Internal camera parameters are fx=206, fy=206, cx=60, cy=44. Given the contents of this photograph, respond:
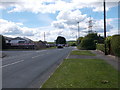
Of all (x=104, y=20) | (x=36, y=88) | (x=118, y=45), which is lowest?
(x=36, y=88)

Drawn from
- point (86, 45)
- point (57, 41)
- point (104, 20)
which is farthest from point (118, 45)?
point (57, 41)

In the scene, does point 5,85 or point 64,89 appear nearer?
point 64,89

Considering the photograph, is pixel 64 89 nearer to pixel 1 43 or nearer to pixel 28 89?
pixel 28 89

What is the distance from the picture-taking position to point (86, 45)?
198 feet

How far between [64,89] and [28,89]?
1.52 metres

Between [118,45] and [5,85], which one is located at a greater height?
[118,45]

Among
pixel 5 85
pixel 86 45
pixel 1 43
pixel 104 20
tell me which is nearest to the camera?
pixel 5 85

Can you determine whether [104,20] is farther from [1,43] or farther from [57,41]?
[57,41]

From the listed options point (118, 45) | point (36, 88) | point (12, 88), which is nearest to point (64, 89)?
point (36, 88)

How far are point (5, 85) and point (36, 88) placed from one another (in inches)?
58.0

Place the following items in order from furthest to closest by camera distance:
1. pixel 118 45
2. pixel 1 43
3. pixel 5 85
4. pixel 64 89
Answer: pixel 1 43, pixel 118 45, pixel 5 85, pixel 64 89

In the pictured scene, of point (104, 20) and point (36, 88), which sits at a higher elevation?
point (104, 20)

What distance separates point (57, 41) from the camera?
164000 mm

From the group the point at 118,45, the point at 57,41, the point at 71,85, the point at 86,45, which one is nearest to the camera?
the point at 71,85
